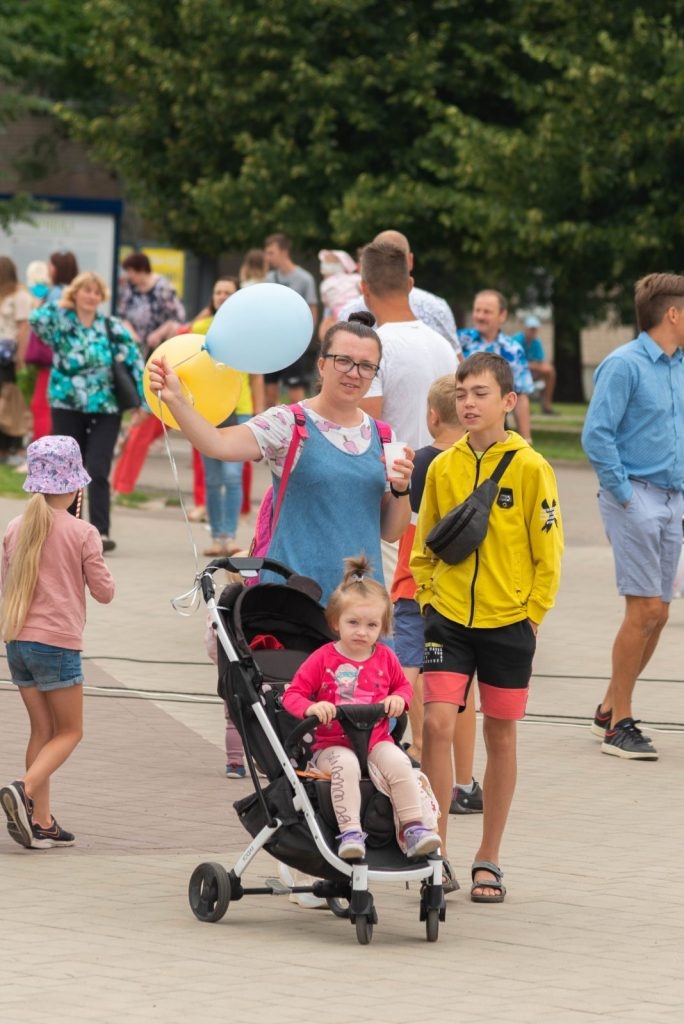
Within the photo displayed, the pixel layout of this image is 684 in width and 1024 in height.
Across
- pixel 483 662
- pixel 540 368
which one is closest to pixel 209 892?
pixel 483 662

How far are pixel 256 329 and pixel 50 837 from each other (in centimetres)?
190

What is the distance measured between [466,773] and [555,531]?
1.56m

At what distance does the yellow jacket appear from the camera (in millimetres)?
6285

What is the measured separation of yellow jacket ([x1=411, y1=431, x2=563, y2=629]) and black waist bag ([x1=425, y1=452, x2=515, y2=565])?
0.05m

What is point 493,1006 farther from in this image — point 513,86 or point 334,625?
point 513,86

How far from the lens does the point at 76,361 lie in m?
13.2

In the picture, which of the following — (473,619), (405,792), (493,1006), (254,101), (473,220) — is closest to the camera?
(493,1006)

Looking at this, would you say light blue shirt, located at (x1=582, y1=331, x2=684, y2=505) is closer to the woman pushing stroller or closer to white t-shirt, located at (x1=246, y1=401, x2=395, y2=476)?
white t-shirt, located at (x1=246, y1=401, x2=395, y2=476)

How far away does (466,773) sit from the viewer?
24.8 feet

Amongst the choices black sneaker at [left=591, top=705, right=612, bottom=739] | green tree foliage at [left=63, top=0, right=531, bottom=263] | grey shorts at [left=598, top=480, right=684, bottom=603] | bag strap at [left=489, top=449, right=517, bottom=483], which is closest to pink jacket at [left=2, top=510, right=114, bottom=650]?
bag strap at [left=489, top=449, right=517, bottom=483]

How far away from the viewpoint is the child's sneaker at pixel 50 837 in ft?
22.5

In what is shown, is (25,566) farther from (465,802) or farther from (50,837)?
(465,802)

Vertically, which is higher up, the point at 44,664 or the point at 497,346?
the point at 497,346

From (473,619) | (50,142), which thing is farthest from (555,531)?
(50,142)
